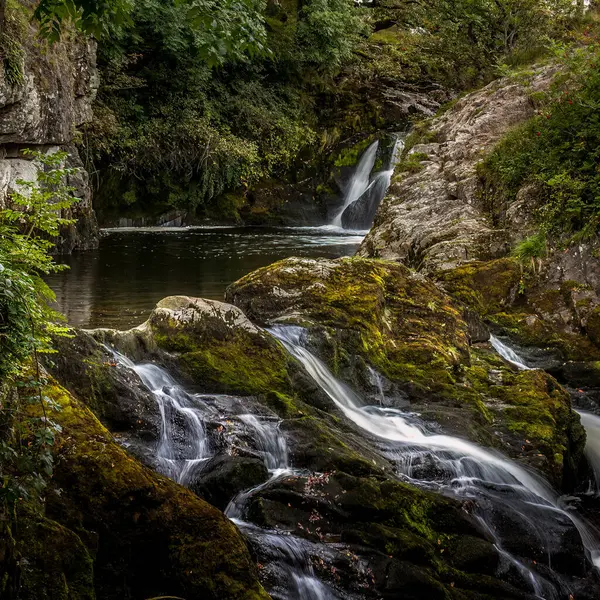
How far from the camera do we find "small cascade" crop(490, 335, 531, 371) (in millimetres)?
8119

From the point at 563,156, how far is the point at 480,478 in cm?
641

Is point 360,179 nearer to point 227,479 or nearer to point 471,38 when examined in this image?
point 471,38

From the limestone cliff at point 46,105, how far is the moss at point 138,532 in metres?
8.50

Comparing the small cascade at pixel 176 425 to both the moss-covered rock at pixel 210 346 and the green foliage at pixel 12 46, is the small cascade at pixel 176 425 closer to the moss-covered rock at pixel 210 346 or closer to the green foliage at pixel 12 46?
the moss-covered rock at pixel 210 346

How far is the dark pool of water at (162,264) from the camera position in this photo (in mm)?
9867

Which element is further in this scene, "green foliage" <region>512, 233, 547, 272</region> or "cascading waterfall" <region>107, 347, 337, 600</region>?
"green foliage" <region>512, 233, 547, 272</region>

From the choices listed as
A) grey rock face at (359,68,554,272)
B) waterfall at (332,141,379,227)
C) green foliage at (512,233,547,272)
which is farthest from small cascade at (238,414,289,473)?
waterfall at (332,141,379,227)

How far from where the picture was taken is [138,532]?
3.49 m

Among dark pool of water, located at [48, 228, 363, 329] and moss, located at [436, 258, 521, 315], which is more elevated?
moss, located at [436, 258, 521, 315]

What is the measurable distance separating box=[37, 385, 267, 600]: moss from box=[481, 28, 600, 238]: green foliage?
7.55 m

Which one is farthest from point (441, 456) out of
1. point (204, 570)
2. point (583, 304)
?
point (583, 304)

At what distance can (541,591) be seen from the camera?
180 inches

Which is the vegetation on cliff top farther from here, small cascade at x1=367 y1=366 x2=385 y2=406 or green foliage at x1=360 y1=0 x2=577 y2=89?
small cascade at x1=367 y1=366 x2=385 y2=406

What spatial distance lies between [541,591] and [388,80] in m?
23.4
